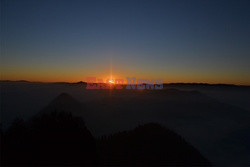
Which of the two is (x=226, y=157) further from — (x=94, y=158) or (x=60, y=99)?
(x=60, y=99)

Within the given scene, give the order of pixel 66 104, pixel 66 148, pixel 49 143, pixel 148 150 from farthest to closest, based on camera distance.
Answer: pixel 66 104
pixel 148 150
pixel 66 148
pixel 49 143

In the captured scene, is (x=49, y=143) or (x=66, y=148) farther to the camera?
(x=66, y=148)

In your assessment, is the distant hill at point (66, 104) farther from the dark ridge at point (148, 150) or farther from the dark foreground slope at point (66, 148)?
the dark foreground slope at point (66, 148)

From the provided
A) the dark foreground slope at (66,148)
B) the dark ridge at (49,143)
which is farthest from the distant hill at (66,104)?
the dark ridge at (49,143)

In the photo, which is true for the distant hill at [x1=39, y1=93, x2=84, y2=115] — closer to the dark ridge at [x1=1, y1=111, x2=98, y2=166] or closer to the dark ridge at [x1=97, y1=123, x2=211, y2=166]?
the dark ridge at [x1=97, y1=123, x2=211, y2=166]

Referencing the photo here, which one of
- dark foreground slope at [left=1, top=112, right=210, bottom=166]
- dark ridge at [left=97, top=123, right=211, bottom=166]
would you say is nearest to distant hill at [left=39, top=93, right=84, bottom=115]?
dark ridge at [left=97, top=123, right=211, bottom=166]

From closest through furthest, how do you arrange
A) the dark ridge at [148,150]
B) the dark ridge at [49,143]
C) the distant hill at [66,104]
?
the dark ridge at [49,143] → the dark ridge at [148,150] → the distant hill at [66,104]

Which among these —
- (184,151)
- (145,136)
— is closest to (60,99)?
Result: (145,136)

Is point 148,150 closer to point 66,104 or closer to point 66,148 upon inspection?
point 66,148

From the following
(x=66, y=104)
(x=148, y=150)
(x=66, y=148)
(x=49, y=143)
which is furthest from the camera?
(x=66, y=104)

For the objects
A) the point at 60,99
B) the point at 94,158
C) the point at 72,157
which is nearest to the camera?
the point at 72,157

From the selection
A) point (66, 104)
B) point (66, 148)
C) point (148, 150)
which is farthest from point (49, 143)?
point (66, 104)
